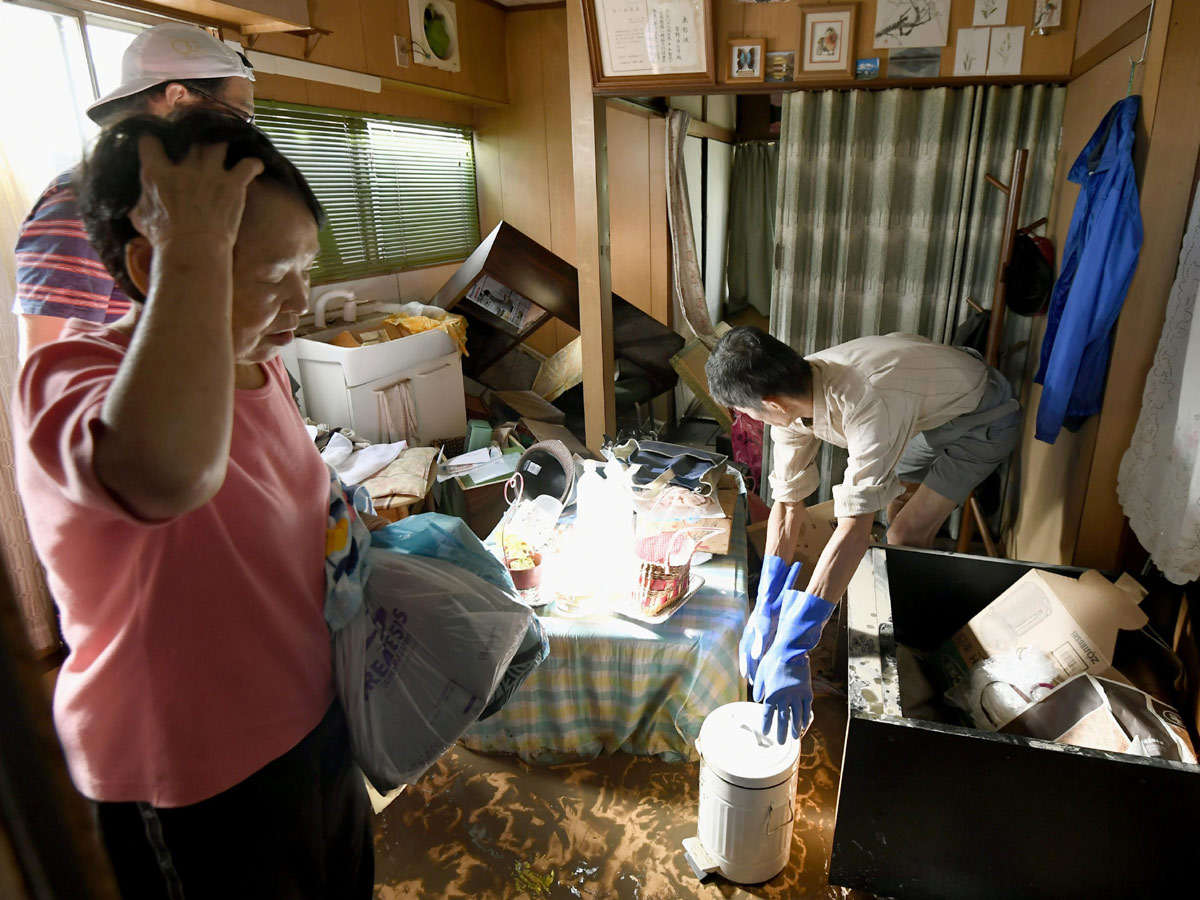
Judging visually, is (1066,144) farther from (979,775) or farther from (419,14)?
(419,14)

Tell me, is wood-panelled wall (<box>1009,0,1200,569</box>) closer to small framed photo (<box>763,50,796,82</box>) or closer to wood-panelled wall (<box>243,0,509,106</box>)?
small framed photo (<box>763,50,796,82</box>)

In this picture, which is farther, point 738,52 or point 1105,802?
point 738,52

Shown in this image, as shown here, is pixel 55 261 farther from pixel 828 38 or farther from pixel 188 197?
pixel 828 38

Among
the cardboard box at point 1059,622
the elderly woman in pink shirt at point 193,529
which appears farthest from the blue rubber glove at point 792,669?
the elderly woman in pink shirt at point 193,529

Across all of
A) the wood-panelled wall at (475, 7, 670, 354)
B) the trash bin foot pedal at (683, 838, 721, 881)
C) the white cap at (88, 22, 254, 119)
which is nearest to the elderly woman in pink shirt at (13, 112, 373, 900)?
the trash bin foot pedal at (683, 838, 721, 881)

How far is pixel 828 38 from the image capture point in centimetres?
252

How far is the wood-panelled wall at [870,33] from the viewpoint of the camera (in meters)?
2.37

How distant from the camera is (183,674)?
2.46 ft

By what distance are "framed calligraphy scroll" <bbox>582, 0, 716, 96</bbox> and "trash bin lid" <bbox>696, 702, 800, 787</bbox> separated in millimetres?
2180

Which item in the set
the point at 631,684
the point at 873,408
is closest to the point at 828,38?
the point at 873,408

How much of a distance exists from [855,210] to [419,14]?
8.09ft

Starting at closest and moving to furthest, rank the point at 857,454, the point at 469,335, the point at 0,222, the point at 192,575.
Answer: the point at 192,575 < the point at 857,454 < the point at 0,222 < the point at 469,335

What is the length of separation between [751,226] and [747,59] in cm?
316

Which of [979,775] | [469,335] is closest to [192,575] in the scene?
[979,775]
